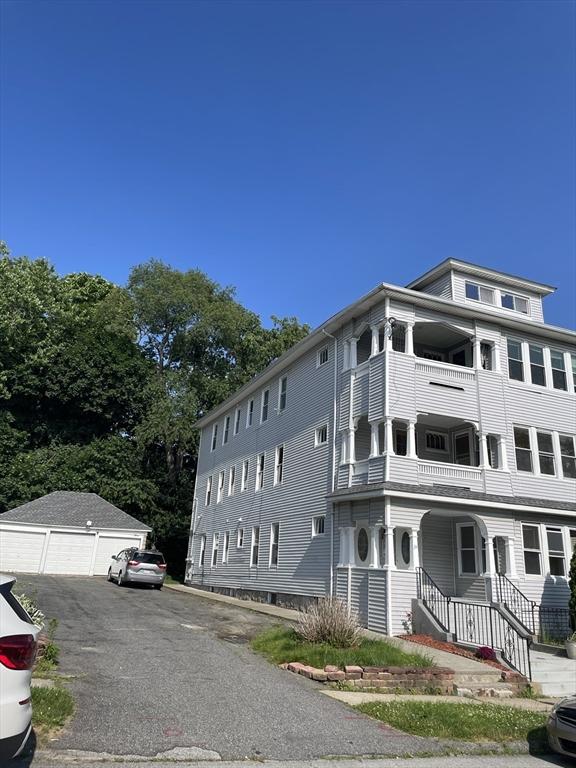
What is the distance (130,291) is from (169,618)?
3206 centimetres

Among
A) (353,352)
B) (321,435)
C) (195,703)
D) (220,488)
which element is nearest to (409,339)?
(353,352)

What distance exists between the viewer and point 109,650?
33.8 feet

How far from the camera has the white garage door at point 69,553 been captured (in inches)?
1200

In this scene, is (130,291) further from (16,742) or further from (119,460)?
(16,742)

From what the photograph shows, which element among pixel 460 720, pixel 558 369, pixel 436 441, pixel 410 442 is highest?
pixel 558 369

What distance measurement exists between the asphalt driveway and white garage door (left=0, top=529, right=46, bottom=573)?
19.3 meters

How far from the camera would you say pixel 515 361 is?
768 inches

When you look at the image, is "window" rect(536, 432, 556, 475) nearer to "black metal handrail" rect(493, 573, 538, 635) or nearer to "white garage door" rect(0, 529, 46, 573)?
"black metal handrail" rect(493, 573, 538, 635)

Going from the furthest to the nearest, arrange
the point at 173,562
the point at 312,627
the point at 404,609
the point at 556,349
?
the point at 173,562
the point at 556,349
the point at 404,609
the point at 312,627

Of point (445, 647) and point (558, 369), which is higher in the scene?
point (558, 369)

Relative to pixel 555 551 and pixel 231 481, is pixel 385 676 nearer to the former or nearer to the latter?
pixel 555 551

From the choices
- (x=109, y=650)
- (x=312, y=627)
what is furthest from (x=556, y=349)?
(x=109, y=650)

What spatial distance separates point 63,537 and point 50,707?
26793 mm

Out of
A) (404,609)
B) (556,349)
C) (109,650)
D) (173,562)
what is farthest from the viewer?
(173,562)
